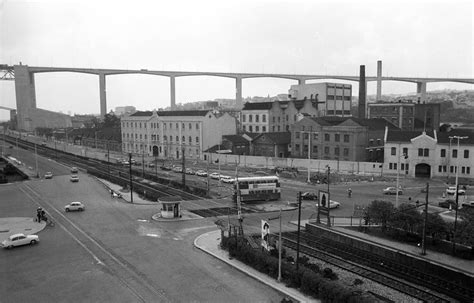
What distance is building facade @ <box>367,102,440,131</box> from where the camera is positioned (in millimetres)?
79938

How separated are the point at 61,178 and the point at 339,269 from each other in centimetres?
4778

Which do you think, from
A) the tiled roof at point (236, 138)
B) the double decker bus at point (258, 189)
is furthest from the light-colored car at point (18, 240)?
the tiled roof at point (236, 138)

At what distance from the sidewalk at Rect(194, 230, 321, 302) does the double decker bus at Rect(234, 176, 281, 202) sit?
11.5 meters

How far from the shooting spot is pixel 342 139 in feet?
213

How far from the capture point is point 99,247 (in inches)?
1060

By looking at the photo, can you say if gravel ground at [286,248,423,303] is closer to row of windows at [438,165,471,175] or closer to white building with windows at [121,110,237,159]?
row of windows at [438,165,471,175]

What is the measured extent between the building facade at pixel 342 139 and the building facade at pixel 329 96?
1545 inches

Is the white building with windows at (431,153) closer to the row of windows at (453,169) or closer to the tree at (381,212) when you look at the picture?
the row of windows at (453,169)

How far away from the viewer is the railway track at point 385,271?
2003 cm

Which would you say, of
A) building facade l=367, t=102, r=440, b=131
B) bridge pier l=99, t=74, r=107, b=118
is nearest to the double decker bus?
building facade l=367, t=102, r=440, b=131

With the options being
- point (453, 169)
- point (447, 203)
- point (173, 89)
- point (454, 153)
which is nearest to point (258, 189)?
point (447, 203)

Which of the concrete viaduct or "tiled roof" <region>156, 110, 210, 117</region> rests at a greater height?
the concrete viaduct

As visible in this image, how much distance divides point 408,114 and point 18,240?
71118 mm

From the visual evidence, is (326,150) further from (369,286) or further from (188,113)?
(369,286)
